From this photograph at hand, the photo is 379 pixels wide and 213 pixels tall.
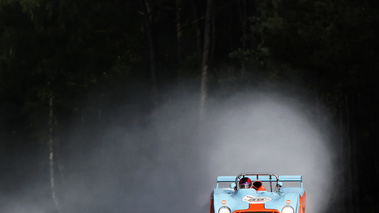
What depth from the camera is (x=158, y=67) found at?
44875mm

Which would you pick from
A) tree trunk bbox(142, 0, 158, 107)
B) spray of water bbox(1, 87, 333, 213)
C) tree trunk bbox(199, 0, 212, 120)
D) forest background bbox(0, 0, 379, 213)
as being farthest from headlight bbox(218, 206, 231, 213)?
tree trunk bbox(142, 0, 158, 107)

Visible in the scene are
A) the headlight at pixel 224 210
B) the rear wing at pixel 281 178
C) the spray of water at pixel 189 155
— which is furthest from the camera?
the spray of water at pixel 189 155

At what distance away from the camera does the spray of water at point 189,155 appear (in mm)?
26125

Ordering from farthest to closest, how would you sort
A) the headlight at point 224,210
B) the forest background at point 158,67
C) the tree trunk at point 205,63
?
the tree trunk at point 205,63 → the forest background at point 158,67 → the headlight at point 224,210

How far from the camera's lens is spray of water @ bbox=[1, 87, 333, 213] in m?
26.1

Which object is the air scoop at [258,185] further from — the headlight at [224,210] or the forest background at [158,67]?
the forest background at [158,67]

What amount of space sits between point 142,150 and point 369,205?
20167 mm

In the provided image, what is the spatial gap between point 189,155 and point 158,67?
8.03 metres

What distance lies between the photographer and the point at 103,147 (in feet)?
167

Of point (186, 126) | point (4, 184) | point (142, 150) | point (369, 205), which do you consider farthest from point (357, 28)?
point (4, 184)

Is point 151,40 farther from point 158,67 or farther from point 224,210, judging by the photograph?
point 224,210

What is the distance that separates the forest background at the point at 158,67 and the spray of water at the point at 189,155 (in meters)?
0.69

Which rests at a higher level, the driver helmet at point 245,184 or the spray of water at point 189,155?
the driver helmet at point 245,184

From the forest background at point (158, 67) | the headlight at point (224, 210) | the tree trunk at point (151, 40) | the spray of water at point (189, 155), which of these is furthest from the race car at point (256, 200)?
the tree trunk at point (151, 40)
